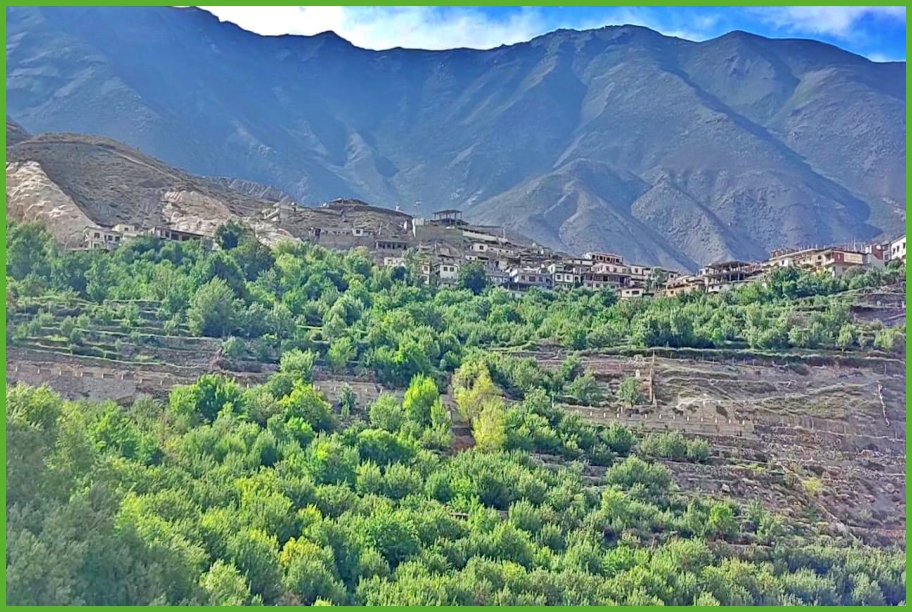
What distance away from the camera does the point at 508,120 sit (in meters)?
186

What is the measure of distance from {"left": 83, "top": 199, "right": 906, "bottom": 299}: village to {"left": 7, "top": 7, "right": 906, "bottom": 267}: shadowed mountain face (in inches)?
1728

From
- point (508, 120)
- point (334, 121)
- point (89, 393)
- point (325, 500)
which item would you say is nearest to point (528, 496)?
point (325, 500)

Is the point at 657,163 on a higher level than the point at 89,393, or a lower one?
higher

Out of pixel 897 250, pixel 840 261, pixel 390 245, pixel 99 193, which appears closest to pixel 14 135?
pixel 99 193

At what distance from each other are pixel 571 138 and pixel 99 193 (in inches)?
4832

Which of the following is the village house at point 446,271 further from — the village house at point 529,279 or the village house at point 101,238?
the village house at point 101,238

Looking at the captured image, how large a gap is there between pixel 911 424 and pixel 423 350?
17.6 metres

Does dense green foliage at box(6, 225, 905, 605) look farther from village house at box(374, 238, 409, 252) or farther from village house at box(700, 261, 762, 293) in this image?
village house at box(374, 238, 409, 252)

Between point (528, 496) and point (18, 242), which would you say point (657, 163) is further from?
point (528, 496)

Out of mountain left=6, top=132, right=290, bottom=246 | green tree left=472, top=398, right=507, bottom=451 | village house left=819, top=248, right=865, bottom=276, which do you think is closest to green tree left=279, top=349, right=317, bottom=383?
green tree left=472, top=398, right=507, bottom=451

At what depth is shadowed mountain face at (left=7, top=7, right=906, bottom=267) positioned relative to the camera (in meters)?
128

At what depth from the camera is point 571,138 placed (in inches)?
7023

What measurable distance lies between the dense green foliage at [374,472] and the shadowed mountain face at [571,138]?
71.6 metres

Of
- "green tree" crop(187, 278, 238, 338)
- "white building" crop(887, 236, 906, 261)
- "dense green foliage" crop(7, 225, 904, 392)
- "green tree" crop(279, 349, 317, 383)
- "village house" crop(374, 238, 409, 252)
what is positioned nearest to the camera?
"green tree" crop(279, 349, 317, 383)
